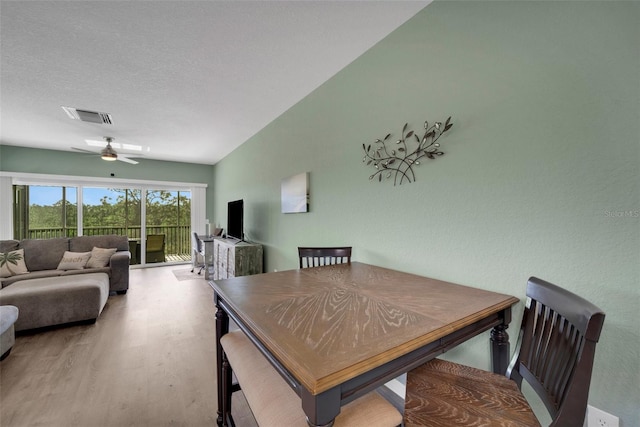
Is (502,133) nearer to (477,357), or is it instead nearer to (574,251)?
(574,251)

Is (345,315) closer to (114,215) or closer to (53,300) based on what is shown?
(53,300)

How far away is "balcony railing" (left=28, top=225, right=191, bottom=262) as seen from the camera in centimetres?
542

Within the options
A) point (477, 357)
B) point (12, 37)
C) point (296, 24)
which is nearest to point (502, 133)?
point (477, 357)

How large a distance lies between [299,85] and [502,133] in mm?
2031

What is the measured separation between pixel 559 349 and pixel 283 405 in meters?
1.01

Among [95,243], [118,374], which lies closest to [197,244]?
[95,243]

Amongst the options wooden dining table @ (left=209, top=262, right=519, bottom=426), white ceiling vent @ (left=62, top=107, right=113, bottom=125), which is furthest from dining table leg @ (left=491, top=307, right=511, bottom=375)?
white ceiling vent @ (left=62, top=107, right=113, bottom=125)

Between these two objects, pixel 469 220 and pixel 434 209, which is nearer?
pixel 469 220

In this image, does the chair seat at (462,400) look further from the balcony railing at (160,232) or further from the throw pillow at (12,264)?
the balcony railing at (160,232)

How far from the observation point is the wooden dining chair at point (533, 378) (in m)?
0.77

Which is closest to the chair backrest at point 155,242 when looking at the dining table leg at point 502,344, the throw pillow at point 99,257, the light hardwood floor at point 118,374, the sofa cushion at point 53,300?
the throw pillow at point 99,257

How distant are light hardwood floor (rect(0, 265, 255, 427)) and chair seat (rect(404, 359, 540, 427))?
1143 mm

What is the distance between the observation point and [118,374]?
2041 millimetres

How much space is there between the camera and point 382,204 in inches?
81.6
